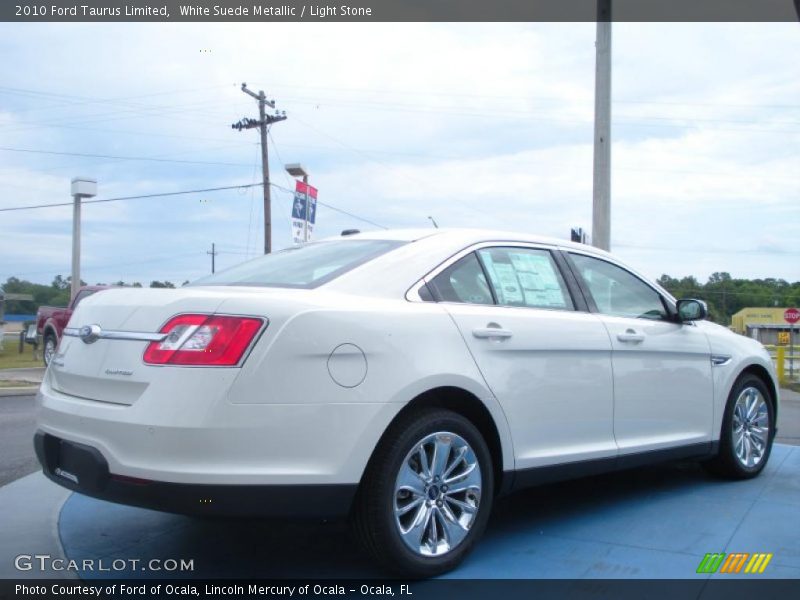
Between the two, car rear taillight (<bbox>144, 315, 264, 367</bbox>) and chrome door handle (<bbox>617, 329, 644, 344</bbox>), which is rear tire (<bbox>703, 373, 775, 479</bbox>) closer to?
chrome door handle (<bbox>617, 329, 644, 344</bbox>)

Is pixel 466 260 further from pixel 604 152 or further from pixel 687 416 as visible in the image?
pixel 604 152

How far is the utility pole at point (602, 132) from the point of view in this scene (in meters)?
12.1

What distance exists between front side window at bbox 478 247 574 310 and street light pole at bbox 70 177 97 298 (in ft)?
81.3

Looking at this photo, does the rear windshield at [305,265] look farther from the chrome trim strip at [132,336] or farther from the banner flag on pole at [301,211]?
the banner flag on pole at [301,211]

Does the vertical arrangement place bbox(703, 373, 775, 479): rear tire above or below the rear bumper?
below

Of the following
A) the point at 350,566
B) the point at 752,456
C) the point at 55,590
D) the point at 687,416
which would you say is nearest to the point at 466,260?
the point at 350,566

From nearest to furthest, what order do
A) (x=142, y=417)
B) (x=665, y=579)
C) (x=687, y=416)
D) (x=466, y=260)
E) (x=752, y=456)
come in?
(x=142, y=417), (x=665, y=579), (x=466, y=260), (x=687, y=416), (x=752, y=456)

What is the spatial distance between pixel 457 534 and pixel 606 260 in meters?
2.22

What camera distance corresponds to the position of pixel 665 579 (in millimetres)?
3680

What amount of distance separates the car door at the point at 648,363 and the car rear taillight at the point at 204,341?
2.31 metres

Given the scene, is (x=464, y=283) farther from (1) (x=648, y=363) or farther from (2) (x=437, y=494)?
(1) (x=648, y=363)

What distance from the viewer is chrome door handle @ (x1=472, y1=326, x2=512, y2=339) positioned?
390cm

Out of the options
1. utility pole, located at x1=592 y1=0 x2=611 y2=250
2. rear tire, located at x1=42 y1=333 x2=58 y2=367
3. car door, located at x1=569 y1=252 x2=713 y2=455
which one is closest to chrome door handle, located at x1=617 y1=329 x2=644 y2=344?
car door, located at x1=569 y1=252 x2=713 y2=455
